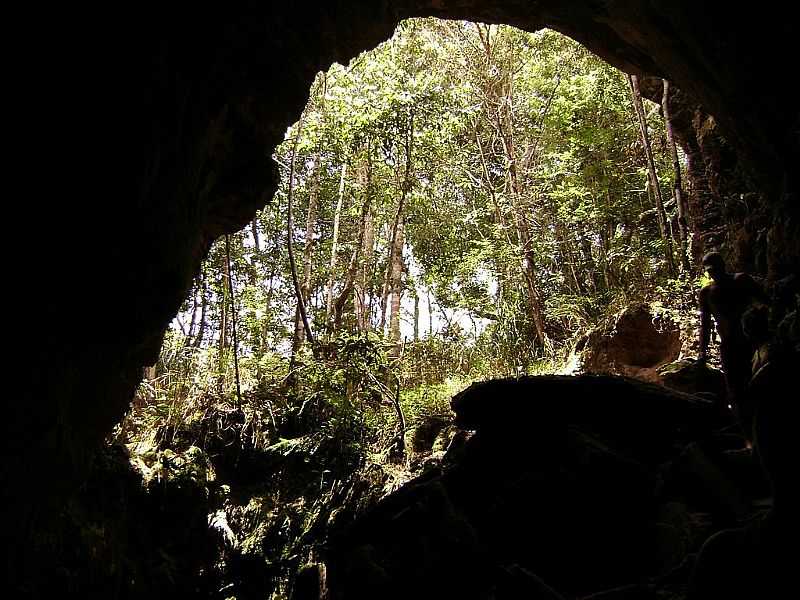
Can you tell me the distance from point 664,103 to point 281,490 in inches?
365

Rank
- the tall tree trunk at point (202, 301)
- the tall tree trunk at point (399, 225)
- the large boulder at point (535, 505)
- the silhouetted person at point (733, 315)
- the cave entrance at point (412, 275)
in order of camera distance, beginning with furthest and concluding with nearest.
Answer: the tall tree trunk at point (399, 225)
the tall tree trunk at point (202, 301)
the cave entrance at point (412, 275)
the large boulder at point (535, 505)
the silhouetted person at point (733, 315)

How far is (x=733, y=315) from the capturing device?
411 cm

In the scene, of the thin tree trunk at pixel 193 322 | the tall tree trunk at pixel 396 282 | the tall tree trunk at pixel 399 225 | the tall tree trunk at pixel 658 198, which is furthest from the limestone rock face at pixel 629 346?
the thin tree trunk at pixel 193 322

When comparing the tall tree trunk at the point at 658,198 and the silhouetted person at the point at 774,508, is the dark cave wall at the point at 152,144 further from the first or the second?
the tall tree trunk at the point at 658,198

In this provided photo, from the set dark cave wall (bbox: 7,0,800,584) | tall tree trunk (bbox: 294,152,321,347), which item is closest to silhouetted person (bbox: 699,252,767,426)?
dark cave wall (bbox: 7,0,800,584)

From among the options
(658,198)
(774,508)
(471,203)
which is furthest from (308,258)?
(774,508)

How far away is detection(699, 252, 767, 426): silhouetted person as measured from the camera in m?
3.99

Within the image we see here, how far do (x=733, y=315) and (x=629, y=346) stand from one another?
4752mm

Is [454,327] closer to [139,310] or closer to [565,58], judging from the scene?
[565,58]

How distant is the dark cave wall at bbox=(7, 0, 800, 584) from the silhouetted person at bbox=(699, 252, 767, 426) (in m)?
0.73

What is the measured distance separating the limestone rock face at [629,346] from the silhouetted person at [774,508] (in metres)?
6.31

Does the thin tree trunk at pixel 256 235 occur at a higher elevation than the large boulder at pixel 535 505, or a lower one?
higher

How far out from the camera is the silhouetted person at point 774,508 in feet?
7.20

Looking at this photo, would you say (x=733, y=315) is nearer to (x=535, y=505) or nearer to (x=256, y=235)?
(x=535, y=505)
